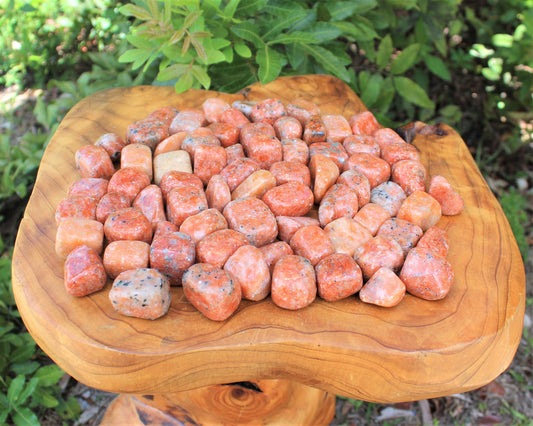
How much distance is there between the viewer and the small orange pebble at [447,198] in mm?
1173

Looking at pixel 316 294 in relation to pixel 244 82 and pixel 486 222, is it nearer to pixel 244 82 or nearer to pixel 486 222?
pixel 486 222

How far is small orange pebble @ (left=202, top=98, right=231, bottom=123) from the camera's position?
1.40m

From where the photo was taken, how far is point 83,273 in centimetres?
93

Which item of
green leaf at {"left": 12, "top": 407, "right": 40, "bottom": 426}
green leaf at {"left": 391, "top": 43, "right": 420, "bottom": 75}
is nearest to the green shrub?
green leaf at {"left": 391, "top": 43, "right": 420, "bottom": 75}

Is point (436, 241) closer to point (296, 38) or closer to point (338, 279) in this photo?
point (338, 279)

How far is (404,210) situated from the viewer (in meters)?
1.15

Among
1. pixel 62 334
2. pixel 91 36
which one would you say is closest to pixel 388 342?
pixel 62 334

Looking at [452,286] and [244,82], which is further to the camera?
[244,82]

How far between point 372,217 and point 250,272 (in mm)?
342

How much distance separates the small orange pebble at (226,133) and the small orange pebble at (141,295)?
0.50 metres

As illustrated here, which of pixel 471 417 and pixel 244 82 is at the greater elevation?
pixel 244 82

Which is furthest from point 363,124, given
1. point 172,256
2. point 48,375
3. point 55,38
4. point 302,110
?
point 55,38

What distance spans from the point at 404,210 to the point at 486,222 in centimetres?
20

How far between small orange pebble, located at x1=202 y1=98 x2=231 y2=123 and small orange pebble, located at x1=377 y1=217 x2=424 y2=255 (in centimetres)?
58
